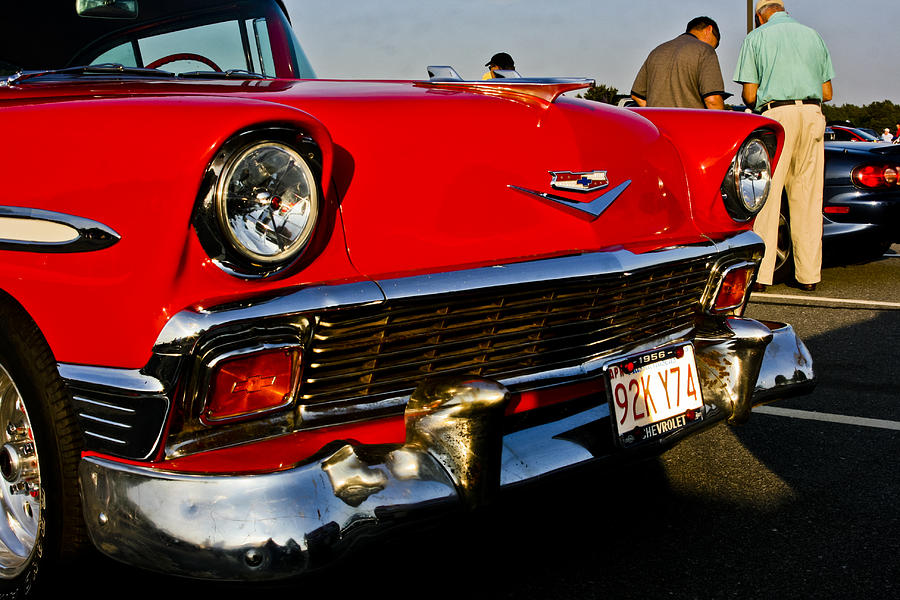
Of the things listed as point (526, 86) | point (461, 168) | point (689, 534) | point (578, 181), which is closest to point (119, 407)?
point (461, 168)

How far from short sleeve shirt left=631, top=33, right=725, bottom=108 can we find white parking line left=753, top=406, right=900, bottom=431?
293 cm

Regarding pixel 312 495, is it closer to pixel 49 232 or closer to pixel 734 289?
pixel 49 232

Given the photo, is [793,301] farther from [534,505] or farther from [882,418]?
[534,505]

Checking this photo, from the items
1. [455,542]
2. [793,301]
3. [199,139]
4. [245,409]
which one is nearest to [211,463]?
[245,409]

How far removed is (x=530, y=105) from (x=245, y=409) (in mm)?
1052

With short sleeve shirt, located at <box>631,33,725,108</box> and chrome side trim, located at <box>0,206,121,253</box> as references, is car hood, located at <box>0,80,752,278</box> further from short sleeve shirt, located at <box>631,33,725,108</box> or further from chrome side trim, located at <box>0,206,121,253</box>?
short sleeve shirt, located at <box>631,33,725,108</box>

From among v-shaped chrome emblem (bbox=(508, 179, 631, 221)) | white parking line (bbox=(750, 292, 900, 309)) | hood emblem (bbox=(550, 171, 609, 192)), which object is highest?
hood emblem (bbox=(550, 171, 609, 192))

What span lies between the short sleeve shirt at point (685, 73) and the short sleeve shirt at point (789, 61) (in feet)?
0.93

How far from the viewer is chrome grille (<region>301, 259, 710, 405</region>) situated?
175 centimetres

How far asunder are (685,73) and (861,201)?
61.7 inches

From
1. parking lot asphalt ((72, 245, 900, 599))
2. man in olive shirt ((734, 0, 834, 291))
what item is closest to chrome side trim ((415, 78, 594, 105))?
parking lot asphalt ((72, 245, 900, 599))

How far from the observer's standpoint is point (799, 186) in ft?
18.2

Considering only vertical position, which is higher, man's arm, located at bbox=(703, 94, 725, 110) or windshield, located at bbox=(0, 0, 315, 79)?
windshield, located at bbox=(0, 0, 315, 79)

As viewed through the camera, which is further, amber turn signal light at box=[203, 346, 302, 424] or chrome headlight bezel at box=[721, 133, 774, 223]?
chrome headlight bezel at box=[721, 133, 774, 223]
